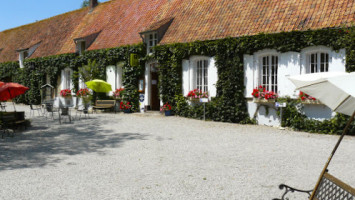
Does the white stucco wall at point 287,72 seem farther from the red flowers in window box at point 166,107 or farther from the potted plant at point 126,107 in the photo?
the potted plant at point 126,107

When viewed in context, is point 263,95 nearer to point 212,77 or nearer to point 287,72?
point 287,72

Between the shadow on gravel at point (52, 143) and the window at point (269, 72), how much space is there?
5.93 meters

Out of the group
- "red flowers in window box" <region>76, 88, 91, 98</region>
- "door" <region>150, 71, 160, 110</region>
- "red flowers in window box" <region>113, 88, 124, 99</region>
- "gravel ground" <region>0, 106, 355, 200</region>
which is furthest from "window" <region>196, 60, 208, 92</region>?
"red flowers in window box" <region>76, 88, 91, 98</region>

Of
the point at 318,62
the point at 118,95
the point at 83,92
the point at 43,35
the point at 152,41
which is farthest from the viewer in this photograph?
the point at 43,35

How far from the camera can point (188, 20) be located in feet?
55.0

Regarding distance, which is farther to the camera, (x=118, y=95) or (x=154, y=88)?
(x=118, y=95)

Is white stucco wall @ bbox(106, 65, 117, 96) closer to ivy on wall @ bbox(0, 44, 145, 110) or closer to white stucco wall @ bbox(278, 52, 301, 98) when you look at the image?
ivy on wall @ bbox(0, 44, 145, 110)

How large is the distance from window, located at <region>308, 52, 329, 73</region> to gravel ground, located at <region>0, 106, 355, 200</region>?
8.43 ft

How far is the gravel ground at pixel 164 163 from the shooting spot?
16.7ft

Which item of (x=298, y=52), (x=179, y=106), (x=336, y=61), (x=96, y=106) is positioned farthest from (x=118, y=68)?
(x=336, y=61)

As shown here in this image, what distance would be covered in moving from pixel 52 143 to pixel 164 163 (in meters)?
4.18

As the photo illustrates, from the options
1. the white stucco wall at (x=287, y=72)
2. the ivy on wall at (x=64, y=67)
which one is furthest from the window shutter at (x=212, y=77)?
the ivy on wall at (x=64, y=67)

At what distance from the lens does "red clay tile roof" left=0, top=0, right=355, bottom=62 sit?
12.2 metres

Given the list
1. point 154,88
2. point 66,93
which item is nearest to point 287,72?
point 154,88
